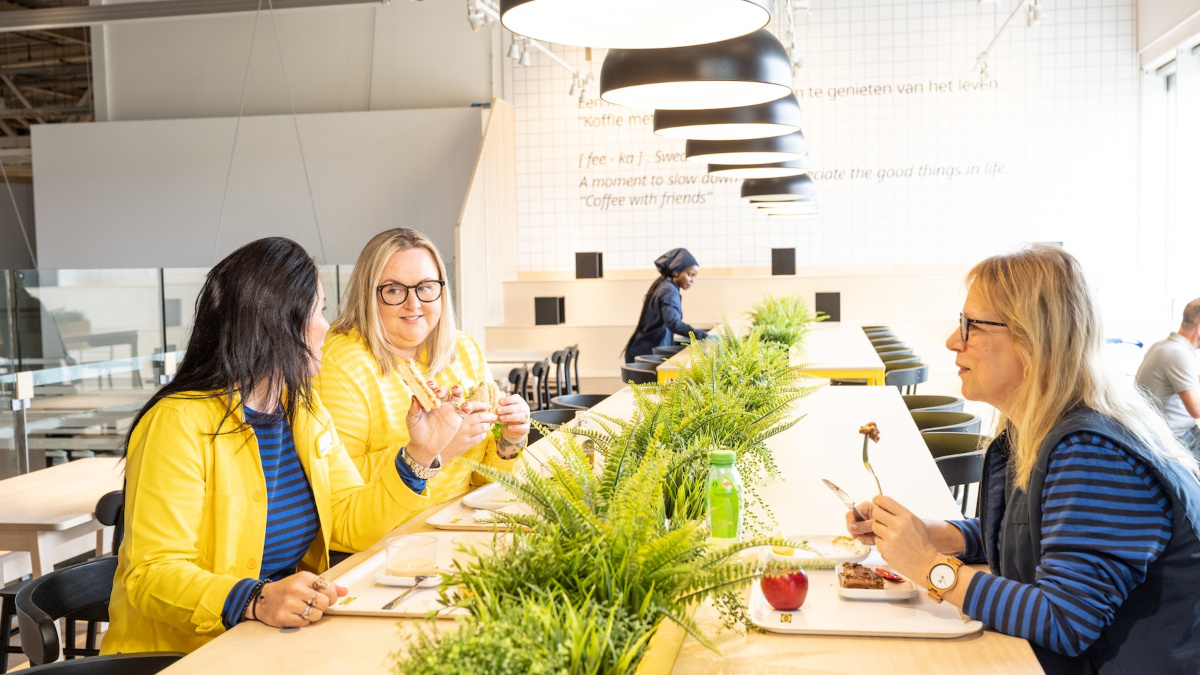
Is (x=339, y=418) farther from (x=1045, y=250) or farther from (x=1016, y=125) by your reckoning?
(x=1016, y=125)

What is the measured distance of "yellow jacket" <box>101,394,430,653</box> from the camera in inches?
72.7

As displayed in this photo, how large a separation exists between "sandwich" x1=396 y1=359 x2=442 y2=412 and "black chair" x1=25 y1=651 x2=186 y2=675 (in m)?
0.85

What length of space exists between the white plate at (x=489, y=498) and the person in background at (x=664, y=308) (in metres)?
5.61

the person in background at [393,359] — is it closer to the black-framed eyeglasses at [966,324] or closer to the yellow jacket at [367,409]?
the yellow jacket at [367,409]

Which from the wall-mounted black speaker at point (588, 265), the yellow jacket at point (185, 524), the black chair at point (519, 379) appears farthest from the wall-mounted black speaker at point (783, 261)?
the yellow jacket at point (185, 524)

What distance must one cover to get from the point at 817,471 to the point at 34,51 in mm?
15342

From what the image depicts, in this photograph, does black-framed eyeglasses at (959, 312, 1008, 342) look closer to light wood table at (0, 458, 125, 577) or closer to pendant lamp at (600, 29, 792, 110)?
pendant lamp at (600, 29, 792, 110)

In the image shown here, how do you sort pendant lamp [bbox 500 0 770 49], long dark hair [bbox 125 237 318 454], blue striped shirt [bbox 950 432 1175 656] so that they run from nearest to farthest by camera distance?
blue striped shirt [bbox 950 432 1175 656] < pendant lamp [bbox 500 0 770 49] < long dark hair [bbox 125 237 318 454]

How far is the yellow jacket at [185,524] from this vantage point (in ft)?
6.06

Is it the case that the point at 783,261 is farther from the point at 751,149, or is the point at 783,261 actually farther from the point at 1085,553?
the point at 1085,553

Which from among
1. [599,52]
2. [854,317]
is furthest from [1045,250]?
[599,52]

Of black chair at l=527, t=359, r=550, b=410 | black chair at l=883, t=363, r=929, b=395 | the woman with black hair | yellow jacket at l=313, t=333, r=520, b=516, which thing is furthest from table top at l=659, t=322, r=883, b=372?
the woman with black hair

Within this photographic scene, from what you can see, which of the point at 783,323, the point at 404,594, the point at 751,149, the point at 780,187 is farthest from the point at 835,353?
the point at 404,594

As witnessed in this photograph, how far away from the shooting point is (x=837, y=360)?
20.1 feet
